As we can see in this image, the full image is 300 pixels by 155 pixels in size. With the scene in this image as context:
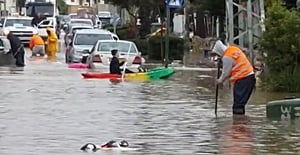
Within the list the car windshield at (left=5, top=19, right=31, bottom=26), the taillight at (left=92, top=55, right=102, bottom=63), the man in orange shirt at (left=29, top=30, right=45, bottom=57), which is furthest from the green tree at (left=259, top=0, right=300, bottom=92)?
the car windshield at (left=5, top=19, right=31, bottom=26)

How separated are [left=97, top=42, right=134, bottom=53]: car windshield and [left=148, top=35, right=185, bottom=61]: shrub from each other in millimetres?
7267

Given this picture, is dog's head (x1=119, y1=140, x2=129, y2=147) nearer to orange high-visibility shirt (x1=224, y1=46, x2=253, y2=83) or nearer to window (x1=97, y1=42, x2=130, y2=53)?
orange high-visibility shirt (x1=224, y1=46, x2=253, y2=83)

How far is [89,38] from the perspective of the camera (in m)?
40.1

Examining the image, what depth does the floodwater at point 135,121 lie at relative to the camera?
13688mm

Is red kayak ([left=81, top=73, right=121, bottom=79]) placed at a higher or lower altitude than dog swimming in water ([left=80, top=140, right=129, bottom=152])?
lower

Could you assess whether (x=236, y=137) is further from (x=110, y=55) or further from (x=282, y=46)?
(x=110, y=55)

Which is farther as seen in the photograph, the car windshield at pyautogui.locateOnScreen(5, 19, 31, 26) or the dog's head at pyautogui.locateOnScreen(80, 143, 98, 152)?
the car windshield at pyautogui.locateOnScreen(5, 19, 31, 26)

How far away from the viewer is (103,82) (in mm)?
27625

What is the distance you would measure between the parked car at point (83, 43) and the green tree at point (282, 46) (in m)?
15.2

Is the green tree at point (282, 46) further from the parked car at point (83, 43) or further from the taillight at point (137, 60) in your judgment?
the parked car at point (83, 43)

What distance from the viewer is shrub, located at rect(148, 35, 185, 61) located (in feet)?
138

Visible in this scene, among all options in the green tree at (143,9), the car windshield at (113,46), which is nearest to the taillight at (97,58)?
the car windshield at (113,46)

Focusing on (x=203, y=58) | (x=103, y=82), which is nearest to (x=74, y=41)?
(x=203, y=58)

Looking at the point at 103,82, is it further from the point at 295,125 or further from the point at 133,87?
the point at 295,125
